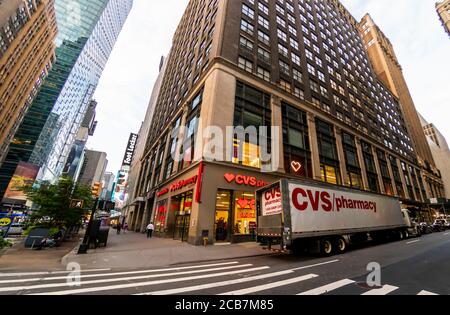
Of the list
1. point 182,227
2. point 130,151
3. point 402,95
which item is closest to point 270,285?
point 182,227

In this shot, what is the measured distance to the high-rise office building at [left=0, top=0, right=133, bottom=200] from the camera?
2958 inches

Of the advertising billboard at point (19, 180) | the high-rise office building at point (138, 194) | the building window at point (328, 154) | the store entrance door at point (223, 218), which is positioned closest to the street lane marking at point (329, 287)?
the store entrance door at point (223, 218)

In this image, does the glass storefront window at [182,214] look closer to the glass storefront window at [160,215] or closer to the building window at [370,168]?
the glass storefront window at [160,215]

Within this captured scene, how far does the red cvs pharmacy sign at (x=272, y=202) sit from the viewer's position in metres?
10.6

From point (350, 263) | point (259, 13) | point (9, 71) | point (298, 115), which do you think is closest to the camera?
point (350, 263)

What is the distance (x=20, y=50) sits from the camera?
5231 cm

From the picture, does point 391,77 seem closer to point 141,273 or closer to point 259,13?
point 259,13

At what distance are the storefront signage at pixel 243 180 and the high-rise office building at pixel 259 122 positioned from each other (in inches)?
4.0

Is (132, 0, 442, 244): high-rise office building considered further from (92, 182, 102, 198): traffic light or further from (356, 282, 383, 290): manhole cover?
(356, 282, 383, 290): manhole cover

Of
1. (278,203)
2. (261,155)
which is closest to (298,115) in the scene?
(261,155)

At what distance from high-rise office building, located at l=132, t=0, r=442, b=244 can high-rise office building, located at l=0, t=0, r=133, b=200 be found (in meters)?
70.4

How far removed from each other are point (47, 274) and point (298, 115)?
2781 cm

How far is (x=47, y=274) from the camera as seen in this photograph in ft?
22.7

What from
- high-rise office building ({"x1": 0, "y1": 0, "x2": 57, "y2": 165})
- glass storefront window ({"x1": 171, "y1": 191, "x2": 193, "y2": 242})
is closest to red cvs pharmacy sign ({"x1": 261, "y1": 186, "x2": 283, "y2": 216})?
glass storefront window ({"x1": 171, "y1": 191, "x2": 193, "y2": 242})
